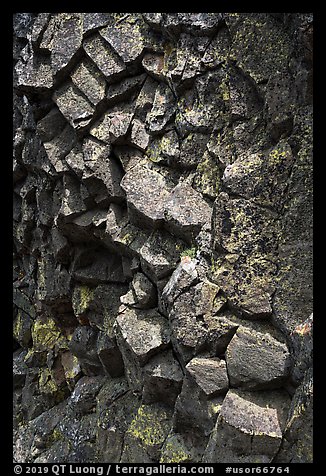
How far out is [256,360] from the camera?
9.60 metres

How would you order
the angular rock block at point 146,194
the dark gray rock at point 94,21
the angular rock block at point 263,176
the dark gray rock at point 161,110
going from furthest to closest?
1. the dark gray rock at point 94,21
2. the dark gray rock at point 161,110
3. the angular rock block at point 146,194
4. the angular rock block at point 263,176

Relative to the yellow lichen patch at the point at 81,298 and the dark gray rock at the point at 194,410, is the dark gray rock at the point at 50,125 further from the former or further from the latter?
the dark gray rock at the point at 194,410

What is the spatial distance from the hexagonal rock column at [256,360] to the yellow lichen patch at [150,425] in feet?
9.11

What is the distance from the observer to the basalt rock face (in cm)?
963

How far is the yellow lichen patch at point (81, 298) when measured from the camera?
15.9 metres

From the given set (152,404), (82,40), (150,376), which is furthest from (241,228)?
(82,40)

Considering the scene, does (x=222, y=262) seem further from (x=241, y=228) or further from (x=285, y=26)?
(x=285, y=26)

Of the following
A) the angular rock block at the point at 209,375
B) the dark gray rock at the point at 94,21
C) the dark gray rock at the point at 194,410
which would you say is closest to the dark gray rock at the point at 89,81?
the dark gray rock at the point at 94,21

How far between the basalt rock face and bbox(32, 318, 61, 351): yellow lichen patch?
1242 millimetres

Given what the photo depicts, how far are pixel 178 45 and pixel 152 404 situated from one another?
9.27 metres

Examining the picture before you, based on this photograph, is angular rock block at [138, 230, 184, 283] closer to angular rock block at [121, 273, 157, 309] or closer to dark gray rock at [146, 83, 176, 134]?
angular rock block at [121, 273, 157, 309]

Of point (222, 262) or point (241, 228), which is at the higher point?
point (241, 228)

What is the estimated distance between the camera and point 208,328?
10320mm

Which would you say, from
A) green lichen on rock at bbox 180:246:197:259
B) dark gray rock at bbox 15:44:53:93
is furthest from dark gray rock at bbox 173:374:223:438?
dark gray rock at bbox 15:44:53:93
